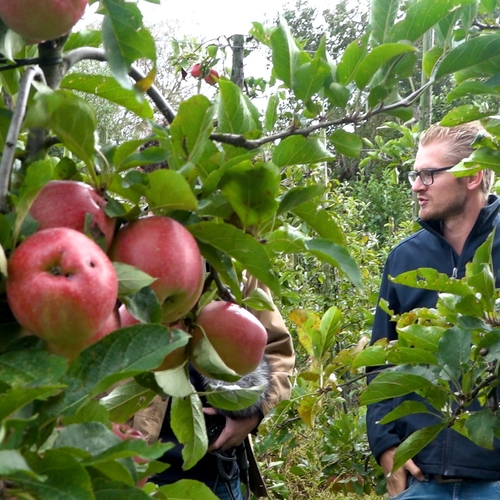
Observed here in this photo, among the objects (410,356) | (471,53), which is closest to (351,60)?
(471,53)

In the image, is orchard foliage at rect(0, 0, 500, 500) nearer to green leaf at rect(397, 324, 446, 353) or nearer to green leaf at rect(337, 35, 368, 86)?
green leaf at rect(337, 35, 368, 86)

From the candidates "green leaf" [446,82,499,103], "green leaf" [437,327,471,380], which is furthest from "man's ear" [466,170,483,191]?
"green leaf" [446,82,499,103]

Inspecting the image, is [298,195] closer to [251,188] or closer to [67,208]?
[251,188]

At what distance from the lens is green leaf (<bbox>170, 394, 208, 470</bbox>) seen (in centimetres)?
70

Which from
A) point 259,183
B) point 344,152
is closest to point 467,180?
point 344,152

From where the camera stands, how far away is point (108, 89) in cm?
65

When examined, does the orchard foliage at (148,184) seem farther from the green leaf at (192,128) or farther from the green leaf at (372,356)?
the green leaf at (372,356)

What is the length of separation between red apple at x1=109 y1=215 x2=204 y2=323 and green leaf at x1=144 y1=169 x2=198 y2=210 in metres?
0.01

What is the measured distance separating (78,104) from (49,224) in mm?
97

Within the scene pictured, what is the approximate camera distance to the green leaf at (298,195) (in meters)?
0.66

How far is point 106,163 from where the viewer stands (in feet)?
2.01

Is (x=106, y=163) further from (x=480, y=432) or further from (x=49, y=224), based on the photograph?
(x=480, y=432)

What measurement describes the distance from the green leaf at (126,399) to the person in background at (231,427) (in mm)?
886

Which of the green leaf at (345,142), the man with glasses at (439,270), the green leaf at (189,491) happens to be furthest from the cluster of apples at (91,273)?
the man with glasses at (439,270)
